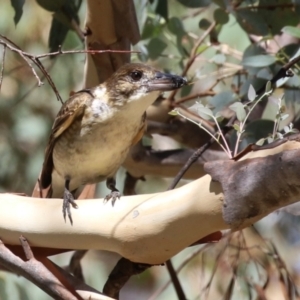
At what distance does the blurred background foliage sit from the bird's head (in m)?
0.21

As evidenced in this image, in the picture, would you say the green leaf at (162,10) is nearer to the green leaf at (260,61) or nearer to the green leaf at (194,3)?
the green leaf at (194,3)

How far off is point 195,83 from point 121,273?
1.06 m

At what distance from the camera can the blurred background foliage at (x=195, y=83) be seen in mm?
1606

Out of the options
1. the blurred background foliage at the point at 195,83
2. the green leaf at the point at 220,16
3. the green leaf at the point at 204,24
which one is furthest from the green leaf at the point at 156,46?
the green leaf at the point at 220,16

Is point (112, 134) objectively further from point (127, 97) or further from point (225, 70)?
point (225, 70)

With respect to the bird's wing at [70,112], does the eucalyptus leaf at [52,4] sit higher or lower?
higher

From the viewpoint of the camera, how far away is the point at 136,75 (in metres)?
1.53

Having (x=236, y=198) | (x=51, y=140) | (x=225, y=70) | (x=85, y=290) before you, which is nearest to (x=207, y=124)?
(x=225, y=70)

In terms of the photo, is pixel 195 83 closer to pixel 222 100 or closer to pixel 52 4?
pixel 222 100

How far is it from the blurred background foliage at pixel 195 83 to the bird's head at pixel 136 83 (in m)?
0.21

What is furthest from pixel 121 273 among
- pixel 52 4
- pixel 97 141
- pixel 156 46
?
pixel 156 46

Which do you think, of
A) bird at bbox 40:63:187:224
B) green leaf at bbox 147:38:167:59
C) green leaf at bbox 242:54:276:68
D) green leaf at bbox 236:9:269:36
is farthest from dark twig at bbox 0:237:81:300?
green leaf at bbox 147:38:167:59

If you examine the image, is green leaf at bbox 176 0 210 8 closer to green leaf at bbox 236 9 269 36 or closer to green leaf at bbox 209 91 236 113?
green leaf at bbox 236 9 269 36

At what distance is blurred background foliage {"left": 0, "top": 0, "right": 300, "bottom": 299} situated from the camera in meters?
1.61
